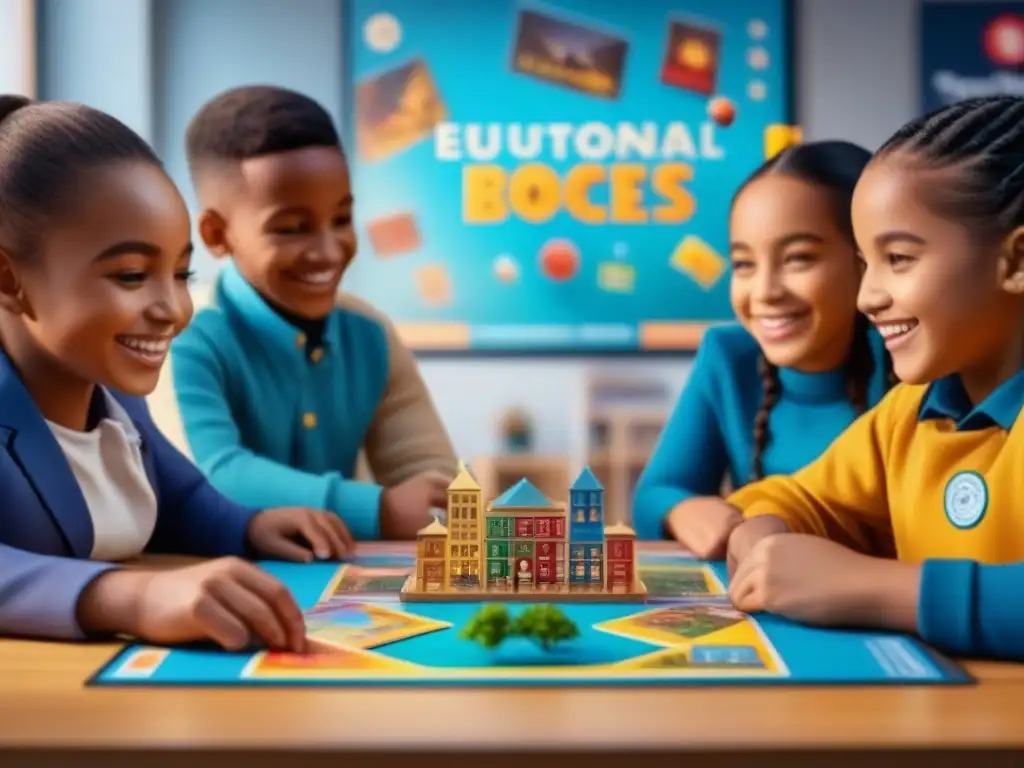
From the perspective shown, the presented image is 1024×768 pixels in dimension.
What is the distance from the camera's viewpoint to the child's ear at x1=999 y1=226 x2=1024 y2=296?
2.59 ft

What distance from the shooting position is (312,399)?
139 centimetres

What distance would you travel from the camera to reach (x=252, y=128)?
1316 millimetres

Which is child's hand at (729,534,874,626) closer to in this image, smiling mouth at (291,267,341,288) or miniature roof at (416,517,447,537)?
miniature roof at (416,517,447,537)

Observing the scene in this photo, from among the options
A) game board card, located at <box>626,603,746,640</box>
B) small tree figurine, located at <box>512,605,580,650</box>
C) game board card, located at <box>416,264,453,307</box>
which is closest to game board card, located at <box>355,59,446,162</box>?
game board card, located at <box>416,264,453,307</box>

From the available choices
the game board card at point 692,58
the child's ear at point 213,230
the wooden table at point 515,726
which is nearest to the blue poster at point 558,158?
the game board card at point 692,58

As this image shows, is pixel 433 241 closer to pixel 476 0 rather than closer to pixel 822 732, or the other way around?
pixel 476 0

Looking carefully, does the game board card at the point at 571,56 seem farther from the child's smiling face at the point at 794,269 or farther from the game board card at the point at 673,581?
the game board card at the point at 673,581

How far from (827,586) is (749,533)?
0.17 m

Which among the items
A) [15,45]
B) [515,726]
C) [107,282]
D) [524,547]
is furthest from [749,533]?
[15,45]

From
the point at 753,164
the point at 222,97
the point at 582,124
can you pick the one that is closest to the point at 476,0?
the point at 582,124

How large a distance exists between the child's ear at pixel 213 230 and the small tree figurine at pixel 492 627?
0.75 metres

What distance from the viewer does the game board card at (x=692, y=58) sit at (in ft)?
11.9

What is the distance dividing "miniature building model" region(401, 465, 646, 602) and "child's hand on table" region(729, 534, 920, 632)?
0.11 metres

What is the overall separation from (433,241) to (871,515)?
274cm
